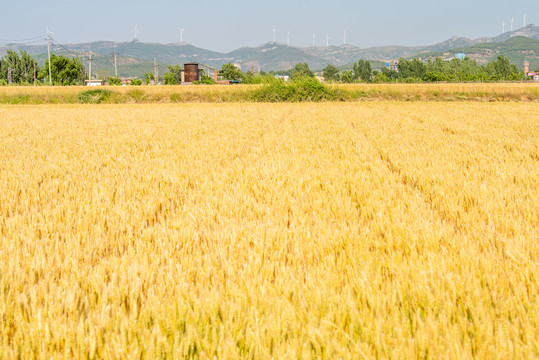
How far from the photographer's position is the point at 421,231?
7.58 feet

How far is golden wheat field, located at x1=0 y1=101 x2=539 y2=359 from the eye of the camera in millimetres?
Result: 1258

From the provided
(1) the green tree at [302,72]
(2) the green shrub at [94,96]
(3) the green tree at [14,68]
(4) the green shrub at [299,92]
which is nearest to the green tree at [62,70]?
(3) the green tree at [14,68]

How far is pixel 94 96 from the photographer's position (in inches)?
1219

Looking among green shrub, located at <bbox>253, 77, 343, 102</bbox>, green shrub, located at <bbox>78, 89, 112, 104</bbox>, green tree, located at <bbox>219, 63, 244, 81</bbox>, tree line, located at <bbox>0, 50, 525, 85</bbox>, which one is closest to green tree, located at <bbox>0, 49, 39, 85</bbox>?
tree line, located at <bbox>0, 50, 525, 85</bbox>

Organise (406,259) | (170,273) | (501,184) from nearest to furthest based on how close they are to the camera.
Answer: (170,273)
(406,259)
(501,184)

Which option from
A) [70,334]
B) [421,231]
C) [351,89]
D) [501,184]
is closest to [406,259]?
[421,231]

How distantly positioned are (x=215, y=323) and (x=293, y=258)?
27.5 inches

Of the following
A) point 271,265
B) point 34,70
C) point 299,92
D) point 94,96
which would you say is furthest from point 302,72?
point 271,265

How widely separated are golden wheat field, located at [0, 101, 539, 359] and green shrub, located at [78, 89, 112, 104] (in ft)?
94.6

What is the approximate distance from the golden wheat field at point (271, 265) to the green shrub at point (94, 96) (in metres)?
28.8

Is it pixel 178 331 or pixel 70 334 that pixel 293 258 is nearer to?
pixel 178 331

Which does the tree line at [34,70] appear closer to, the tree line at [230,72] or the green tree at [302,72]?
the tree line at [230,72]

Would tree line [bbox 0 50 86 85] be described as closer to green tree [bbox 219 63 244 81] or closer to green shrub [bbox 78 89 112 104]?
green tree [bbox 219 63 244 81]

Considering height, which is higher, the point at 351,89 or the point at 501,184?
the point at 351,89
